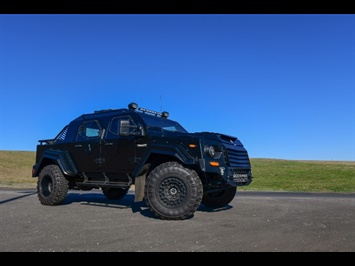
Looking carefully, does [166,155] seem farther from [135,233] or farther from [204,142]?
[135,233]

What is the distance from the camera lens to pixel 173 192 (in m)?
6.20

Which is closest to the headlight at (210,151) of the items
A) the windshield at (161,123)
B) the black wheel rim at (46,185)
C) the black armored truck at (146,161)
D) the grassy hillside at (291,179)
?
the black armored truck at (146,161)

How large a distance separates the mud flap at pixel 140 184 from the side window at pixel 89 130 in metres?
1.86

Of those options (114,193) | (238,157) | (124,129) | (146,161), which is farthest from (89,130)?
(238,157)

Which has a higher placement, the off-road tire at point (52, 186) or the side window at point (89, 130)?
the side window at point (89, 130)

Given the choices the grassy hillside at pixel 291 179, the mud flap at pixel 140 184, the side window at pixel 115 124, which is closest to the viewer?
the mud flap at pixel 140 184

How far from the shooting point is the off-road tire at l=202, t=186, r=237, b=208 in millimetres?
7945

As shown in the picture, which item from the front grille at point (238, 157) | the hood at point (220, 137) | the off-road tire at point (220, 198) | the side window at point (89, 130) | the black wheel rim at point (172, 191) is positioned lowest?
the off-road tire at point (220, 198)

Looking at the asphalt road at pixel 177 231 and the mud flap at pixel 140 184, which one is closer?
the asphalt road at pixel 177 231

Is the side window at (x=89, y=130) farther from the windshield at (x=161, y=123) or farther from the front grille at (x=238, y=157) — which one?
the front grille at (x=238, y=157)

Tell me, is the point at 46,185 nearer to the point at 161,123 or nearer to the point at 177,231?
the point at 161,123

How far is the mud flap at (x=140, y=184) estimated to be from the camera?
6657 mm

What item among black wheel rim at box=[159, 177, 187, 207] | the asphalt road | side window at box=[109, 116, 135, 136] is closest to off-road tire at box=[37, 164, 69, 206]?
the asphalt road

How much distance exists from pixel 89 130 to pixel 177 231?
14.3 ft
